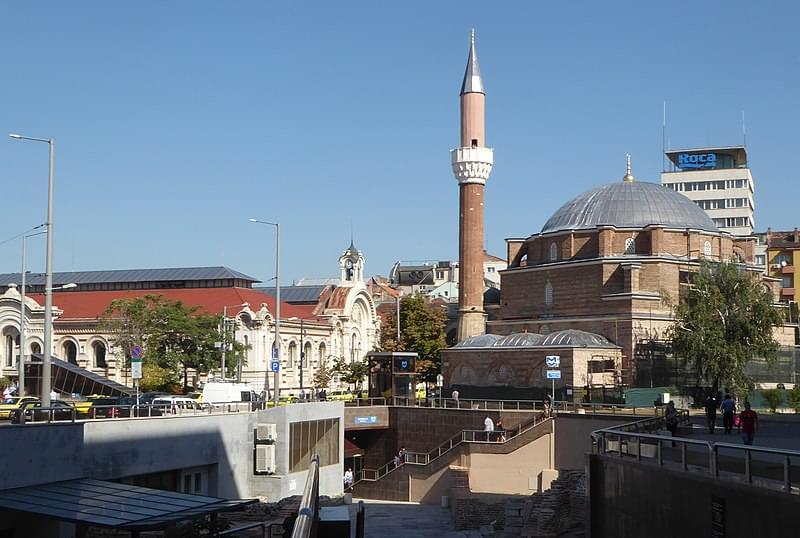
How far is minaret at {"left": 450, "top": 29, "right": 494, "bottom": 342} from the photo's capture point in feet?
249

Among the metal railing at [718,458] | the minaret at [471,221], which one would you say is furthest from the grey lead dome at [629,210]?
the metal railing at [718,458]

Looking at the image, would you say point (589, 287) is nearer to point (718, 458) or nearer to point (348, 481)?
point (348, 481)

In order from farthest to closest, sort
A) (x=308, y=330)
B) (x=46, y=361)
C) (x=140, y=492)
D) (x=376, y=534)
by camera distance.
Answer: (x=308, y=330), (x=376, y=534), (x=46, y=361), (x=140, y=492)

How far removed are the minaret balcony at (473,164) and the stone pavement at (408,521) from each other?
3216 cm

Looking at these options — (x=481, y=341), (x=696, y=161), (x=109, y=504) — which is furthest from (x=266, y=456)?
(x=696, y=161)

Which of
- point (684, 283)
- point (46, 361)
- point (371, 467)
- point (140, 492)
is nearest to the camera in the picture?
point (140, 492)

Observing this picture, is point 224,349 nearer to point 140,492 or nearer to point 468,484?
point 468,484

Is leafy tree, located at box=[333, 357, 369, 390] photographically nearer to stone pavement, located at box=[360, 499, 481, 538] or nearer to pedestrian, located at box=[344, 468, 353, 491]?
pedestrian, located at box=[344, 468, 353, 491]

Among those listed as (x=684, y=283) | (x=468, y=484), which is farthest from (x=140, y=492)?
(x=684, y=283)

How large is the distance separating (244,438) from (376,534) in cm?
547

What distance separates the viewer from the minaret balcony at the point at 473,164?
250 ft

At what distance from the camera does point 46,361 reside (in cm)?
2823

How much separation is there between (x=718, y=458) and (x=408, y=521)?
26.8 m

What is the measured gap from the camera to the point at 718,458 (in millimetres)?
15195
